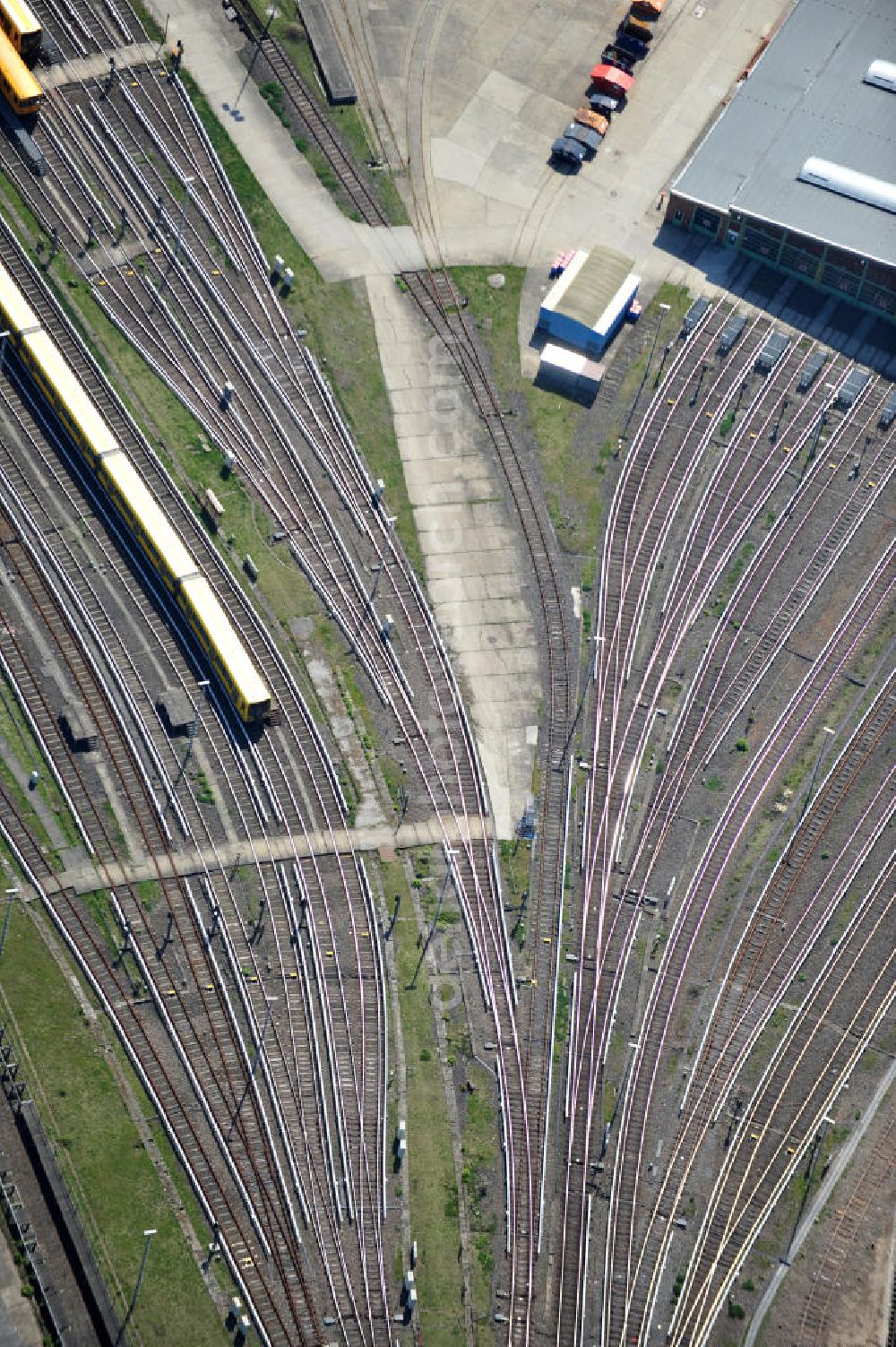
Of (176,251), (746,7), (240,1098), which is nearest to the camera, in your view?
(240,1098)

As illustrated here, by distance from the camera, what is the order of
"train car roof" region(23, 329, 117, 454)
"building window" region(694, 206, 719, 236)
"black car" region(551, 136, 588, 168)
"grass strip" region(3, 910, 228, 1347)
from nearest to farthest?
1. "grass strip" region(3, 910, 228, 1347)
2. "train car roof" region(23, 329, 117, 454)
3. "building window" region(694, 206, 719, 236)
4. "black car" region(551, 136, 588, 168)

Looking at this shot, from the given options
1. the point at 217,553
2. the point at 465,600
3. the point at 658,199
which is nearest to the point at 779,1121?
the point at 465,600

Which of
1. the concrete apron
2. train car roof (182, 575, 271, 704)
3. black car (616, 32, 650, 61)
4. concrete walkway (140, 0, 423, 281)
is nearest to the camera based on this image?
train car roof (182, 575, 271, 704)

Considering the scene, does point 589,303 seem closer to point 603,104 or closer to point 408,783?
point 603,104

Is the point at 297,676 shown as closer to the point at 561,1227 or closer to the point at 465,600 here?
the point at 465,600

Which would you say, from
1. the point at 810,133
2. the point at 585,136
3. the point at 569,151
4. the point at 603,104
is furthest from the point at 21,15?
the point at 810,133

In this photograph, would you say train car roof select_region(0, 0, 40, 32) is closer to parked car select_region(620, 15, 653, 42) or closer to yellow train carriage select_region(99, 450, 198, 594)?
yellow train carriage select_region(99, 450, 198, 594)

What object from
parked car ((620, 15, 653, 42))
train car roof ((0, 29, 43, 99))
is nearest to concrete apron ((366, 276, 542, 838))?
train car roof ((0, 29, 43, 99))
